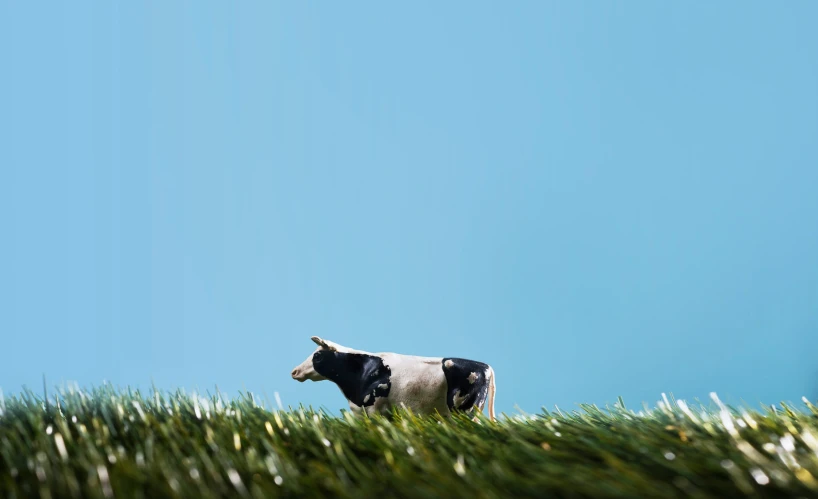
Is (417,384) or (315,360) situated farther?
(315,360)

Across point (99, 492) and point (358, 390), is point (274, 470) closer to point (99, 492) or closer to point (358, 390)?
point (99, 492)

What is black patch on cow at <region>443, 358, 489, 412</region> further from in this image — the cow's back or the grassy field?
the grassy field

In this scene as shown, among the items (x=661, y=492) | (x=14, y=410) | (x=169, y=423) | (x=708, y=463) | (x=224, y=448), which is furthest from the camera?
(x=14, y=410)

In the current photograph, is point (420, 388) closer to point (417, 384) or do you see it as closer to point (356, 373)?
point (417, 384)

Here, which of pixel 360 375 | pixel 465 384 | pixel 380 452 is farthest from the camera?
pixel 360 375

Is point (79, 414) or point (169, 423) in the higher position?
point (79, 414)

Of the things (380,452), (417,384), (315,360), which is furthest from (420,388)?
(380,452)

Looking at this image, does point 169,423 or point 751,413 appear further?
point 751,413

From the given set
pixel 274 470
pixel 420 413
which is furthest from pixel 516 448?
pixel 420 413
